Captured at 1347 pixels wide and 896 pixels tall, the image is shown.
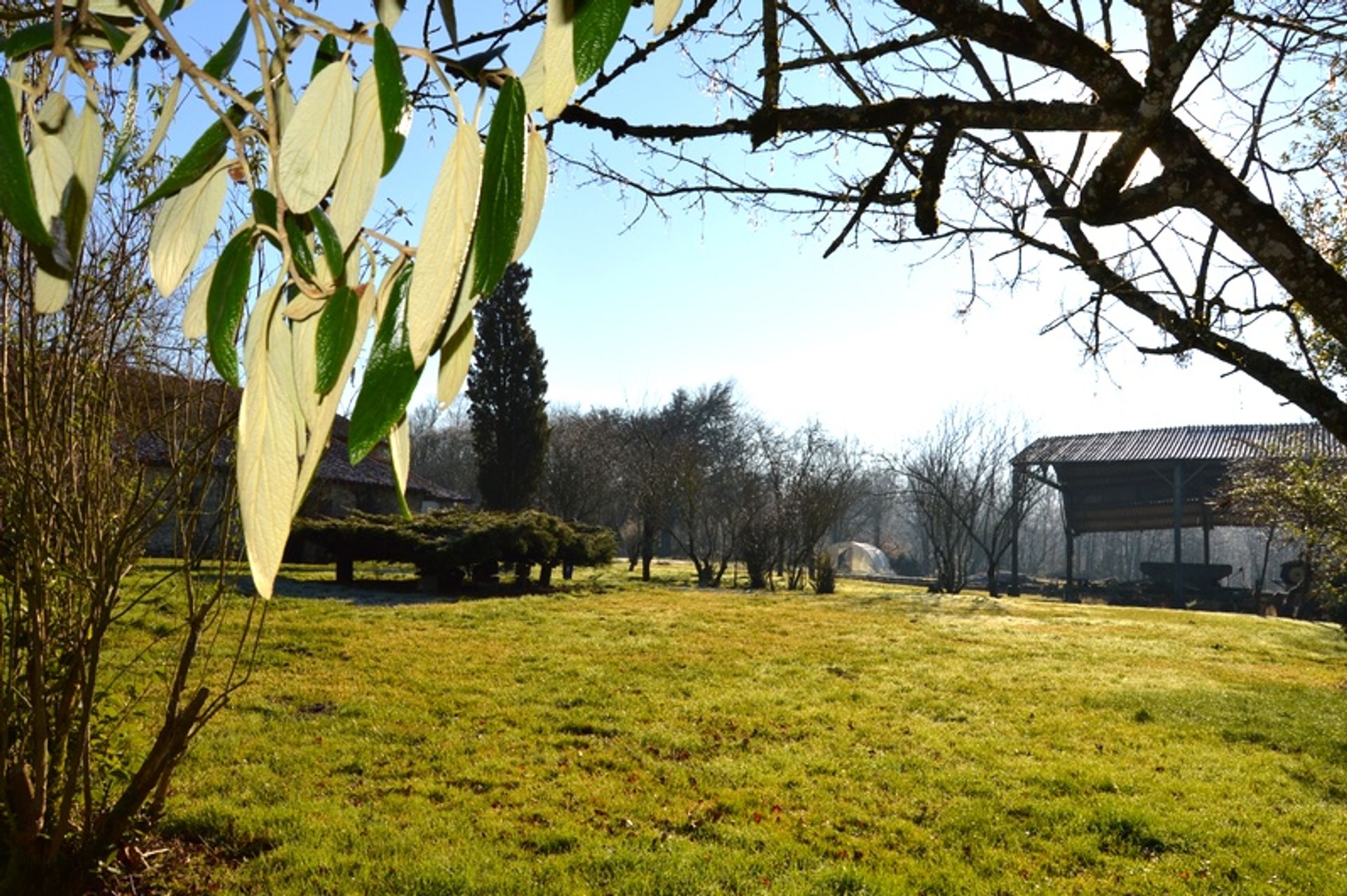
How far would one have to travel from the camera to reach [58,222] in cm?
47

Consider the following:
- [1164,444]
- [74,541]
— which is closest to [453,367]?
[74,541]

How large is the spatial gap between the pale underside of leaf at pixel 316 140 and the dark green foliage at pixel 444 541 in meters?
13.4

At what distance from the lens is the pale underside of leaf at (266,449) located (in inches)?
14.6

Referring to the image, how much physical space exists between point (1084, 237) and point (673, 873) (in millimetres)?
3105

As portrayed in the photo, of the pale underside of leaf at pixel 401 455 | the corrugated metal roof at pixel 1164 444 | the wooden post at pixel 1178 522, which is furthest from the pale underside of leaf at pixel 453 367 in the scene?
the wooden post at pixel 1178 522

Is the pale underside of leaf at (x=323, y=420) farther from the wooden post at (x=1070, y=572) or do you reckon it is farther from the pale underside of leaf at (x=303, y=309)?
the wooden post at (x=1070, y=572)

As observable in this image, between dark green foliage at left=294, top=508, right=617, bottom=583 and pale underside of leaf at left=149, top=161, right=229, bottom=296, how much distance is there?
13189mm

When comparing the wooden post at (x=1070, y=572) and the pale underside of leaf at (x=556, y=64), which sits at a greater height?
the pale underside of leaf at (x=556, y=64)

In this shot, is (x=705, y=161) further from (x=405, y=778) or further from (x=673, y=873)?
(x=405, y=778)

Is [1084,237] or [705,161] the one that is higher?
[705,161]

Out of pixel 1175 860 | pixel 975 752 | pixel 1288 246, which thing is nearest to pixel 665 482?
pixel 975 752

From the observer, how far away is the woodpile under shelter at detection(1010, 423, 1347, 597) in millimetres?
22719

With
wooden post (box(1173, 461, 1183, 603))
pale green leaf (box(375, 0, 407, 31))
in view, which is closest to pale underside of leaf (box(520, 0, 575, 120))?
pale green leaf (box(375, 0, 407, 31))

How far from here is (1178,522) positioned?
2202cm
